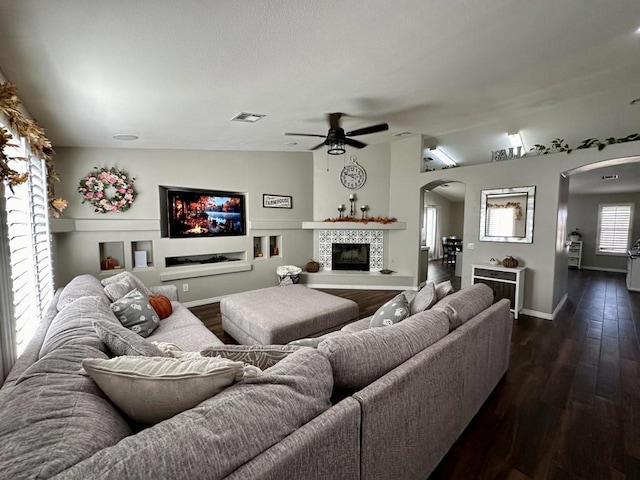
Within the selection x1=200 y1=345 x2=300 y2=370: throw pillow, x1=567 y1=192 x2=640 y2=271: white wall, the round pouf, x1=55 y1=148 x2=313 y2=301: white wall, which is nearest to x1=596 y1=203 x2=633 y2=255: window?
x1=567 y1=192 x2=640 y2=271: white wall

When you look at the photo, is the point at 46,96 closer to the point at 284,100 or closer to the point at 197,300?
the point at 284,100

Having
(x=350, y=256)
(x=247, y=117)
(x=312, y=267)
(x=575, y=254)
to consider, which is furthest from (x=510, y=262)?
(x=575, y=254)

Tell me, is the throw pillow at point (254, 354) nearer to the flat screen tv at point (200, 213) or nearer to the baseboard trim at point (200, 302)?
the baseboard trim at point (200, 302)

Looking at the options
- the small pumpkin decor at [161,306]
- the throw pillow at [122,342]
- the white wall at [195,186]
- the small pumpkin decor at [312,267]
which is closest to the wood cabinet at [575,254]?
the small pumpkin decor at [312,267]

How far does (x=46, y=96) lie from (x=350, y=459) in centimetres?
359

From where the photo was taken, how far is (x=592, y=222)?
8.01 meters

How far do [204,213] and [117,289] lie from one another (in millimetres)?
2365

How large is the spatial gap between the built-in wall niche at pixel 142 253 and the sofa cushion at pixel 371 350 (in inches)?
166

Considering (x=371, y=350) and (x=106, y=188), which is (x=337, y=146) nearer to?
(x=371, y=350)

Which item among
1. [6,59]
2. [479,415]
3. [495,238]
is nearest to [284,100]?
[6,59]

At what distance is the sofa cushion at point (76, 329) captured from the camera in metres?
1.33

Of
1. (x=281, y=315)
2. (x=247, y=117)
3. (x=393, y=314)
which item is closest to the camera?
(x=393, y=314)

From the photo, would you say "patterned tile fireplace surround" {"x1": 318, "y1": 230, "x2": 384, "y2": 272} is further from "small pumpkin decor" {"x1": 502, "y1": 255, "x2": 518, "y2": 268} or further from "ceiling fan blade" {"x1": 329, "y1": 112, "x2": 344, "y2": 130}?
"ceiling fan blade" {"x1": 329, "y1": 112, "x2": 344, "y2": 130}

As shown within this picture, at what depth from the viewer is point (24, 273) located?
2.13 m
